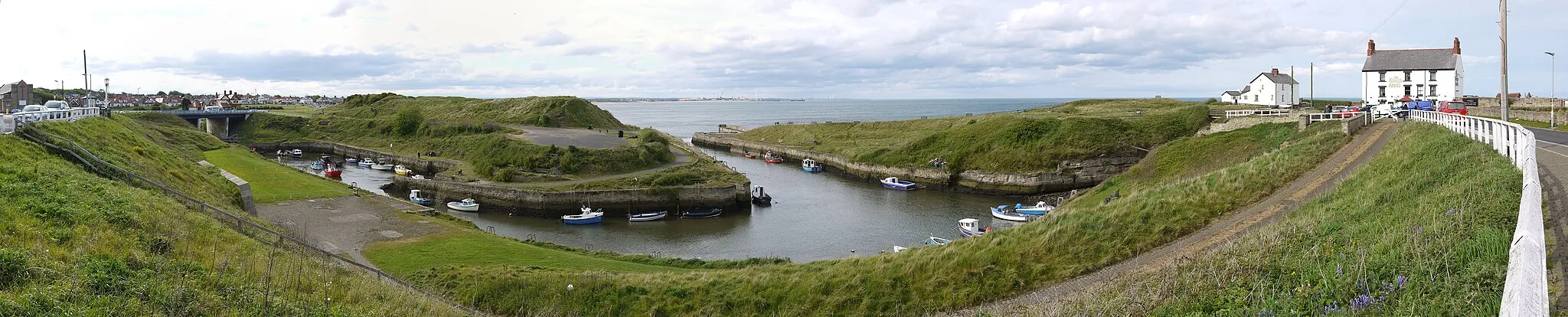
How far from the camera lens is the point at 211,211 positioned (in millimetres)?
21750

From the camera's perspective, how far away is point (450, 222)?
33969 millimetres

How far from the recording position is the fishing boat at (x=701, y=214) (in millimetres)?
42000

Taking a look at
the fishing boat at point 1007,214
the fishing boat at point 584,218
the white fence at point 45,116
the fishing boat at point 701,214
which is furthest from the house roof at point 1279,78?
the white fence at point 45,116

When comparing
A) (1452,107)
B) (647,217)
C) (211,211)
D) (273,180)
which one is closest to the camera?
(211,211)

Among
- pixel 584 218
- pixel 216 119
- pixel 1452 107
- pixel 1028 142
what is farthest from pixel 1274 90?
pixel 216 119

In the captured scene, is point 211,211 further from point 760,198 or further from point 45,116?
point 760,198

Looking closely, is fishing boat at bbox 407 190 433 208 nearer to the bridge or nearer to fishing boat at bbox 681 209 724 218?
fishing boat at bbox 681 209 724 218

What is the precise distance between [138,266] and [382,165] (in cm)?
6092

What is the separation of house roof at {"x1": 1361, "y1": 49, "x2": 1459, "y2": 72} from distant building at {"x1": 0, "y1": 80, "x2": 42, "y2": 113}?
8292 centimetres

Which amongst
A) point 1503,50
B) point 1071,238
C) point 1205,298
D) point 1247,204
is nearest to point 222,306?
point 1205,298

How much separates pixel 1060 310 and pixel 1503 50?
16090 mm

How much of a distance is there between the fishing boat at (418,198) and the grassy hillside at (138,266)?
84.7 feet

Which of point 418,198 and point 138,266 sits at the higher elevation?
point 138,266

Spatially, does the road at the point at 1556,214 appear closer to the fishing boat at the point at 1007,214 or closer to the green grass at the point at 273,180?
the fishing boat at the point at 1007,214
